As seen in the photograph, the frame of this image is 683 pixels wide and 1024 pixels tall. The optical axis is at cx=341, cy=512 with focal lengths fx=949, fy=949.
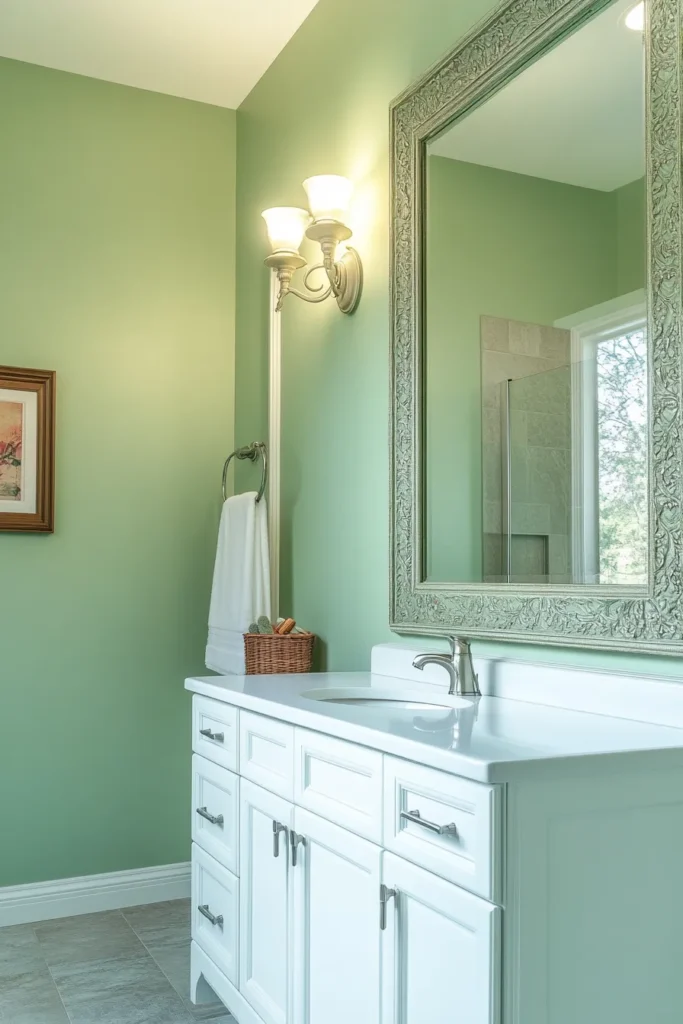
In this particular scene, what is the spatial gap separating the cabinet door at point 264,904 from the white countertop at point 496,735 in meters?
0.19

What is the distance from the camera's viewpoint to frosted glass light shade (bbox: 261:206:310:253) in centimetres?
248

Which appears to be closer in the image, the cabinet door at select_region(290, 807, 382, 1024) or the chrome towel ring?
the cabinet door at select_region(290, 807, 382, 1024)

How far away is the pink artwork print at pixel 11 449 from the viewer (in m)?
2.87

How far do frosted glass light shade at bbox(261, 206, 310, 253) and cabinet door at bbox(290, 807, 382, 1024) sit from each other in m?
1.47

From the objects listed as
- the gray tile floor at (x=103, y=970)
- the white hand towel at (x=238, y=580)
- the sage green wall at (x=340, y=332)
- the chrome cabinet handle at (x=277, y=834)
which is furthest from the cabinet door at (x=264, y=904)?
the white hand towel at (x=238, y=580)

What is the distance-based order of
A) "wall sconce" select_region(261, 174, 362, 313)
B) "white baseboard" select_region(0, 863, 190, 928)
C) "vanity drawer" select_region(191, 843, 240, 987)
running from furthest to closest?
"white baseboard" select_region(0, 863, 190, 928), "wall sconce" select_region(261, 174, 362, 313), "vanity drawer" select_region(191, 843, 240, 987)

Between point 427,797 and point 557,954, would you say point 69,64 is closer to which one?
point 427,797

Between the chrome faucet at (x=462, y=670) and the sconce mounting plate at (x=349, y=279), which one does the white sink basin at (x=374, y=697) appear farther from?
the sconce mounting plate at (x=349, y=279)

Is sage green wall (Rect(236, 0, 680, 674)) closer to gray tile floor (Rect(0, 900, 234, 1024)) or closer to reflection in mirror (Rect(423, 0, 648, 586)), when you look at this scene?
reflection in mirror (Rect(423, 0, 648, 586))

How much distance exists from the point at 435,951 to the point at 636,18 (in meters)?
1.43

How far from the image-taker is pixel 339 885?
150 centimetres

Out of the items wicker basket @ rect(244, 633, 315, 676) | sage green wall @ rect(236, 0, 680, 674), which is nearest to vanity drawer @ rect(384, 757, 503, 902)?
sage green wall @ rect(236, 0, 680, 674)

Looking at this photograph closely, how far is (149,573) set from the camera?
3.08m

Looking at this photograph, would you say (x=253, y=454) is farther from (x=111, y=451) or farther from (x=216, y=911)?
(x=216, y=911)
